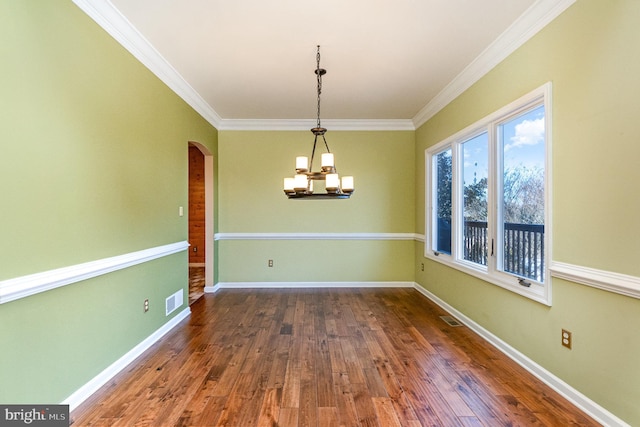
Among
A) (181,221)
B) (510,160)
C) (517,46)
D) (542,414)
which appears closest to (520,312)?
(542,414)

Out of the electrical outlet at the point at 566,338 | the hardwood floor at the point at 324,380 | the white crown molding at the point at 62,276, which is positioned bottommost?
the hardwood floor at the point at 324,380

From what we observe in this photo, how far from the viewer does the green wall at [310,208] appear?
5.10 m

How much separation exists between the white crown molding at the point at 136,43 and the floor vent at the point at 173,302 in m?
2.29

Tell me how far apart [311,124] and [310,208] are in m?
1.37

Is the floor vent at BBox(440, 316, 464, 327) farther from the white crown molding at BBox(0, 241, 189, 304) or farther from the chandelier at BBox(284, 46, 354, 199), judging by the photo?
the white crown molding at BBox(0, 241, 189, 304)

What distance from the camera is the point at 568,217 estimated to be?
205cm

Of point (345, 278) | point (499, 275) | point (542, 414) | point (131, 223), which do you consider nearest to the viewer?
point (542, 414)

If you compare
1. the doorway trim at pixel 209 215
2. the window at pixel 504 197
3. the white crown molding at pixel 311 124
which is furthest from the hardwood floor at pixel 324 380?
the white crown molding at pixel 311 124

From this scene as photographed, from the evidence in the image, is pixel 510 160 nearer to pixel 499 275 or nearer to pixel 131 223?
pixel 499 275

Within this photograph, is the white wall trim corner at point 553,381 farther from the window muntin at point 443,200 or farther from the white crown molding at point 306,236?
the white crown molding at point 306,236

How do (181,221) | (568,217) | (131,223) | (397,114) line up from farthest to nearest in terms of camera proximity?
(397,114) < (181,221) < (131,223) < (568,217)

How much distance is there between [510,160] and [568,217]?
0.88 m

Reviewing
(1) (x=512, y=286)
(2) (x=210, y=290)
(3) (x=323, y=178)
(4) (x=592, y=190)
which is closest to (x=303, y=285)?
(2) (x=210, y=290)

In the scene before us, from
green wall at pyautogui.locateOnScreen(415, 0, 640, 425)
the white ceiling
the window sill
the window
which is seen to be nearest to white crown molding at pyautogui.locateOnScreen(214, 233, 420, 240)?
the window
